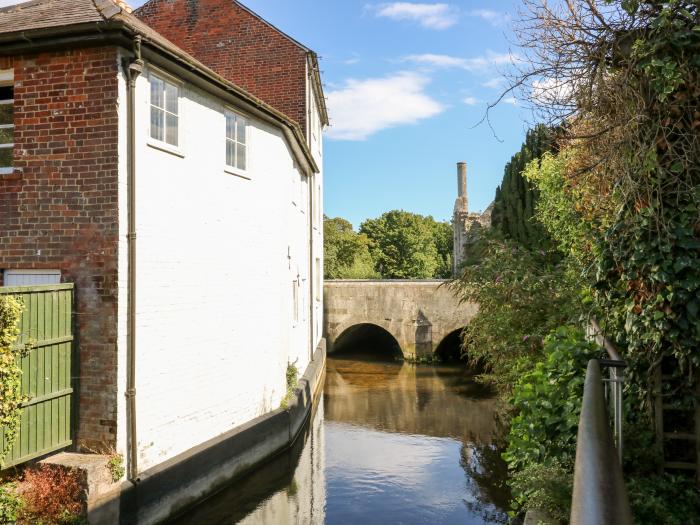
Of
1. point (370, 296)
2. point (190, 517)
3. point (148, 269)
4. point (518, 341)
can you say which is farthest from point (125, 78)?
point (370, 296)

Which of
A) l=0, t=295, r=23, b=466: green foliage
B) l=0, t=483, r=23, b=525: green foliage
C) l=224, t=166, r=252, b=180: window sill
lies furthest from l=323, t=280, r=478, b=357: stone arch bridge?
l=0, t=483, r=23, b=525: green foliage

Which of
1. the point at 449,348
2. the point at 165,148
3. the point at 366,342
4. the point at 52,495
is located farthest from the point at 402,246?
the point at 52,495

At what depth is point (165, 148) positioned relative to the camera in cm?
836

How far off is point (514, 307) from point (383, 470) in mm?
4009

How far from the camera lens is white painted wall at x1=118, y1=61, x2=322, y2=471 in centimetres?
797

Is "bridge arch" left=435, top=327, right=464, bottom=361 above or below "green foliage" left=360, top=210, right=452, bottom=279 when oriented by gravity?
below

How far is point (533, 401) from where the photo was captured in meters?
6.05

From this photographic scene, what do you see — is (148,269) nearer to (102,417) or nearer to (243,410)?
(102,417)

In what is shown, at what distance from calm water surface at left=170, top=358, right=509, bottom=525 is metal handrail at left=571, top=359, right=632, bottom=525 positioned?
7547 mm

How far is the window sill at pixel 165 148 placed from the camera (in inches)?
319

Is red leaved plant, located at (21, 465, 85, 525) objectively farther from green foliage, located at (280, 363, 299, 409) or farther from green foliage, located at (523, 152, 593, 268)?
green foliage, located at (523, 152, 593, 268)

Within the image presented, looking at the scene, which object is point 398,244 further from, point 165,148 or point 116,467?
point 116,467

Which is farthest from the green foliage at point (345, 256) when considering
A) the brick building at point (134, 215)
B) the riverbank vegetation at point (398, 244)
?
the brick building at point (134, 215)

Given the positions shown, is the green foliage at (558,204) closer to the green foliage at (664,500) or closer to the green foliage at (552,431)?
the green foliage at (552,431)
